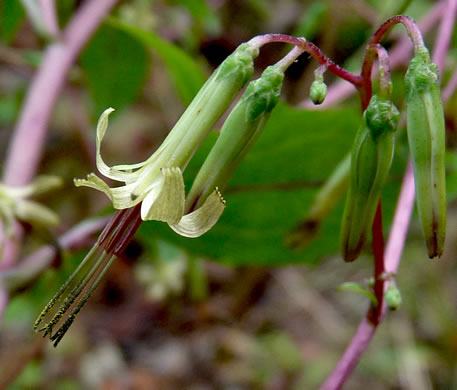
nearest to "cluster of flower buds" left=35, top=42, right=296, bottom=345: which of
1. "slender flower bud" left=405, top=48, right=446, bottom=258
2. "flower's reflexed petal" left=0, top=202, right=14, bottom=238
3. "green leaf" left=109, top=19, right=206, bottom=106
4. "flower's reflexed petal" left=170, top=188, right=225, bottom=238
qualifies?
"flower's reflexed petal" left=170, top=188, right=225, bottom=238

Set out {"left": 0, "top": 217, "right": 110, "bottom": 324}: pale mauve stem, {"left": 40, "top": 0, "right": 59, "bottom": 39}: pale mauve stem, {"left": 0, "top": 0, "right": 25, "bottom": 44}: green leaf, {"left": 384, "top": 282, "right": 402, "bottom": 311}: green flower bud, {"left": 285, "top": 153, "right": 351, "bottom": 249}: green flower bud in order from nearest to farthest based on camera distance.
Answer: {"left": 384, "top": 282, "right": 402, "bottom": 311}: green flower bud → {"left": 285, "top": 153, "right": 351, "bottom": 249}: green flower bud → {"left": 0, "top": 217, "right": 110, "bottom": 324}: pale mauve stem → {"left": 40, "top": 0, "right": 59, "bottom": 39}: pale mauve stem → {"left": 0, "top": 0, "right": 25, "bottom": 44}: green leaf

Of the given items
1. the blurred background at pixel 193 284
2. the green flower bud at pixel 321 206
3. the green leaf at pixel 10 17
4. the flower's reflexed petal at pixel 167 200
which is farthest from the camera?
the blurred background at pixel 193 284

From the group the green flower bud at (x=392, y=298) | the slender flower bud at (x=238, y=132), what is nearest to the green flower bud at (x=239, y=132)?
the slender flower bud at (x=238, y=132)

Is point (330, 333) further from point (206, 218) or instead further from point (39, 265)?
point (206, 218)

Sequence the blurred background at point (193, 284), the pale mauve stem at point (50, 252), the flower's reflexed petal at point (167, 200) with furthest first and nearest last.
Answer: the blurred background at point (193, 284) → the pale mauve stem at point (50, 252) → the flower's reflexed petal at point (167, 200)

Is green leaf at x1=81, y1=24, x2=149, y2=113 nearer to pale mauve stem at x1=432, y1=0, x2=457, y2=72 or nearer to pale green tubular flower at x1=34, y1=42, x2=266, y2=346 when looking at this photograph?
pale mauve stem at x1=432, y1=0, x2=457, y2=72

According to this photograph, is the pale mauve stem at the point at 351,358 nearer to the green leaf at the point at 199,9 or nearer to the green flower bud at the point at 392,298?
the green flower bud at the point at 392,298

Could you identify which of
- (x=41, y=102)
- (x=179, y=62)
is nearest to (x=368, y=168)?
(x=179, y=62)

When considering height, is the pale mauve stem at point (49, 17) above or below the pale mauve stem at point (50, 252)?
above
